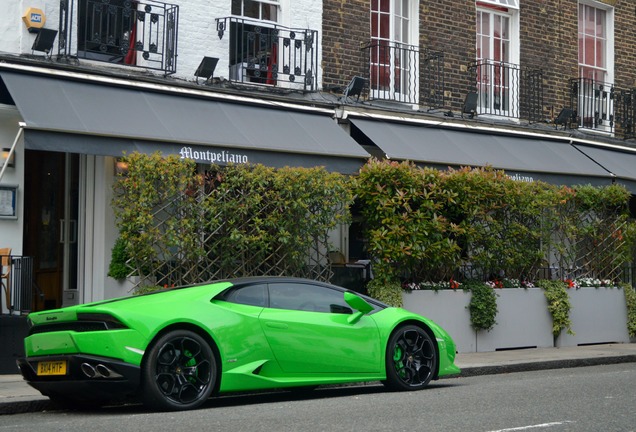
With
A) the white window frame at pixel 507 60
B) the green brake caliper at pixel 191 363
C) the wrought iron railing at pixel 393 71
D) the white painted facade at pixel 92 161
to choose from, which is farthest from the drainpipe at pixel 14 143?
the white window frame at pixel 507 60

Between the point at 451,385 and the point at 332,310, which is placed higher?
the point at 332,310

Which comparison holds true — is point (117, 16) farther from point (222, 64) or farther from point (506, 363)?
point (506, 363)

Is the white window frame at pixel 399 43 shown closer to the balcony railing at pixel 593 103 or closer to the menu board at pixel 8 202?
the balcony railing at pixel 593 103

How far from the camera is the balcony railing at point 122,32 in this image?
14.1m

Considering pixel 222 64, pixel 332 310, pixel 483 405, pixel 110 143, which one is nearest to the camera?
pixel 483 405

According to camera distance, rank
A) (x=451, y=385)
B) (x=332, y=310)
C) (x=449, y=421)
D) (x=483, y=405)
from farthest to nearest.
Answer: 1. (x=451, y=385)
2. (x=332, y=310)
3. (x=483, y=405)
4. (x=449, y=421)

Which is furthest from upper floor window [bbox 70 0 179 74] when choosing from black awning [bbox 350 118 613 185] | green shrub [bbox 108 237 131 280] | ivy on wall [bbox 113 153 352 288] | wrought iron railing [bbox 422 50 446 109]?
wrought iron railing [bbox 422 50 446 109]

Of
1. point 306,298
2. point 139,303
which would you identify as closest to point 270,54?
point 306,298

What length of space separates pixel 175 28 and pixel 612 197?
26.9 ft

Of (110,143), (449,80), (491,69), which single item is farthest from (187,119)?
(491,69)

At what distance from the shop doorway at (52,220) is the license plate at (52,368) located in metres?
5.76

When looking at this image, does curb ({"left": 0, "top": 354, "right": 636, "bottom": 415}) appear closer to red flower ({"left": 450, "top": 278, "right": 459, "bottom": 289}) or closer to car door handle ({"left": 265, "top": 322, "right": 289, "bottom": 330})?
red flower ({"left": 450, "top": 278, "right": 459, "bottom": 289})

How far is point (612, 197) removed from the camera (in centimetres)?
1784

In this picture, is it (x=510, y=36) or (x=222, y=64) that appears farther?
(x=510, y=36)
